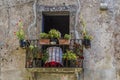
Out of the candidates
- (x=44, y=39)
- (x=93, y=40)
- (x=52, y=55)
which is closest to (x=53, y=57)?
(x=52, y=55)

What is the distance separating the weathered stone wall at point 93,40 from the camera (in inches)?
610

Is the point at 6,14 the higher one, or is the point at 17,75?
the point at 6,14

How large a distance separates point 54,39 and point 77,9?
121 cm

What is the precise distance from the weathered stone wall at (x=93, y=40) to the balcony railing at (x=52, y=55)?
11.5 inches

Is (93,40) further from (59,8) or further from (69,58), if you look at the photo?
(59,8)

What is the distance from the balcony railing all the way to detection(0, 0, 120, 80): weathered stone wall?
0.96 ft

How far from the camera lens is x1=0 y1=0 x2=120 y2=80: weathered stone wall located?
15.5 metres

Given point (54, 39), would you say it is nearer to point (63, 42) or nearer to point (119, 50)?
point (63, 42)

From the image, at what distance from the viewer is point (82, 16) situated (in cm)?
1583

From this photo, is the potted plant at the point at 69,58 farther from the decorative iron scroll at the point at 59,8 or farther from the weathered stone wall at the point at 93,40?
the decorative iron scroll at the point at 59,8

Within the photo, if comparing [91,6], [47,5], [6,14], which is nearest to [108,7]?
[91,6]

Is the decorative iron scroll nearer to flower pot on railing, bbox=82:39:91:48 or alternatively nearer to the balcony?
the balcony

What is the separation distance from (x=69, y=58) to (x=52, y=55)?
444mm

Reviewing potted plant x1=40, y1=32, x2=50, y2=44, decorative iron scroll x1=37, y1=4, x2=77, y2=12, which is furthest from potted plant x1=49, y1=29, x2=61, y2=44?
decorative iron scroll x1=37, y1=4, x2=77, y2=12
